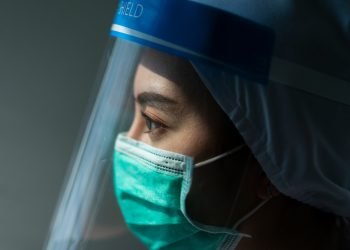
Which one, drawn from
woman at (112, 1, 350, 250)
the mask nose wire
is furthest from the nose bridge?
the mask nose wire

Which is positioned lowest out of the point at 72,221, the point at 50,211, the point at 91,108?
the point at 50,211

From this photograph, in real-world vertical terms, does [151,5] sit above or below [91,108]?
above

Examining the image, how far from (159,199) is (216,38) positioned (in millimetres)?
352

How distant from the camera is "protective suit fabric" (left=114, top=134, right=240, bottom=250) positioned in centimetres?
91

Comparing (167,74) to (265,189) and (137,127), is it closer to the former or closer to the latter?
(137,127)

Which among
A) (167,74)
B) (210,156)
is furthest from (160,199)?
(167,74)

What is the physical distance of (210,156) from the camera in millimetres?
896

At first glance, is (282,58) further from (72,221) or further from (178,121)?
(72,221)

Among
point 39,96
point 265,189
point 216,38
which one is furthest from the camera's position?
point 39,96

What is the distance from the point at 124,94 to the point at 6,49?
423 millimetres

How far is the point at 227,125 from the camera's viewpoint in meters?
0.87

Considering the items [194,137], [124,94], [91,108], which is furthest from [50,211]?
[194,137]

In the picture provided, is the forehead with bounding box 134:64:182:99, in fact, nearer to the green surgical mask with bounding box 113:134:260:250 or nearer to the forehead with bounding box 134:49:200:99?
the forehead with bounding box 134:49:200:99

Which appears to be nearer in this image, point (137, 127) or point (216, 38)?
point (216, 38)
